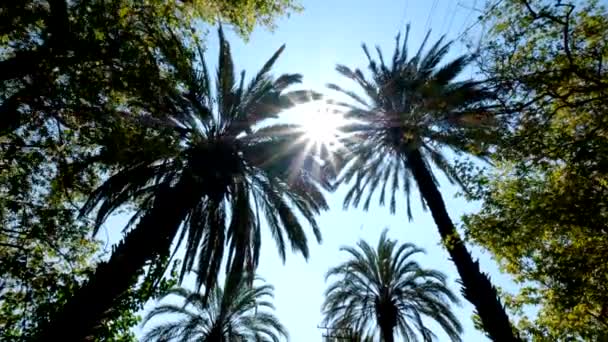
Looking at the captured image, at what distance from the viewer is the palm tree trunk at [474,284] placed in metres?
8.52

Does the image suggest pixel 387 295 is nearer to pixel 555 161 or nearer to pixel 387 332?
pixel 387 332

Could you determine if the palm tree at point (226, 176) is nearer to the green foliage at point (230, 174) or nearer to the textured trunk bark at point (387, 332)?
the green foliage at point (230, 174)

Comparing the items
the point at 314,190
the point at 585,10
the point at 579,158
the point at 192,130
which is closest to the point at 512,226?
the point at 579,158

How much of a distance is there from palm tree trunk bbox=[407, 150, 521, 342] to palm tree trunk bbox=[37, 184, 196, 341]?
22.6 feet

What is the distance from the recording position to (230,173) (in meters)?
11.5

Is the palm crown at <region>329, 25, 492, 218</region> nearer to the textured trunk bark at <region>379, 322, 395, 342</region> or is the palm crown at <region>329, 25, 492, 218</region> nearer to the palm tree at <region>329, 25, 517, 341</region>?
the palm tree at <region>329, 25, 517, 341</region>

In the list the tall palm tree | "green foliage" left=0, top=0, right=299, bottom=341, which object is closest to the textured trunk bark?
the tall palm tree

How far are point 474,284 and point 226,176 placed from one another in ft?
23.7

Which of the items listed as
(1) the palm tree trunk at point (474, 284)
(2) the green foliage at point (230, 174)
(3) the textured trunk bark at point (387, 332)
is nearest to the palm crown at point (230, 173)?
(2) the green foliage at point (230, 174)

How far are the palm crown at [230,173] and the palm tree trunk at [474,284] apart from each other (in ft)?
12.3

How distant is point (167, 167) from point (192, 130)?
4.53 ft

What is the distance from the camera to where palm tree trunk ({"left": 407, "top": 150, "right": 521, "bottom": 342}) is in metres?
8.52

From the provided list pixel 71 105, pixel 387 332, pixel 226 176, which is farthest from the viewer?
pixel 387 332

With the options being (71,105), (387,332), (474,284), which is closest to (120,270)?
(71,105)
